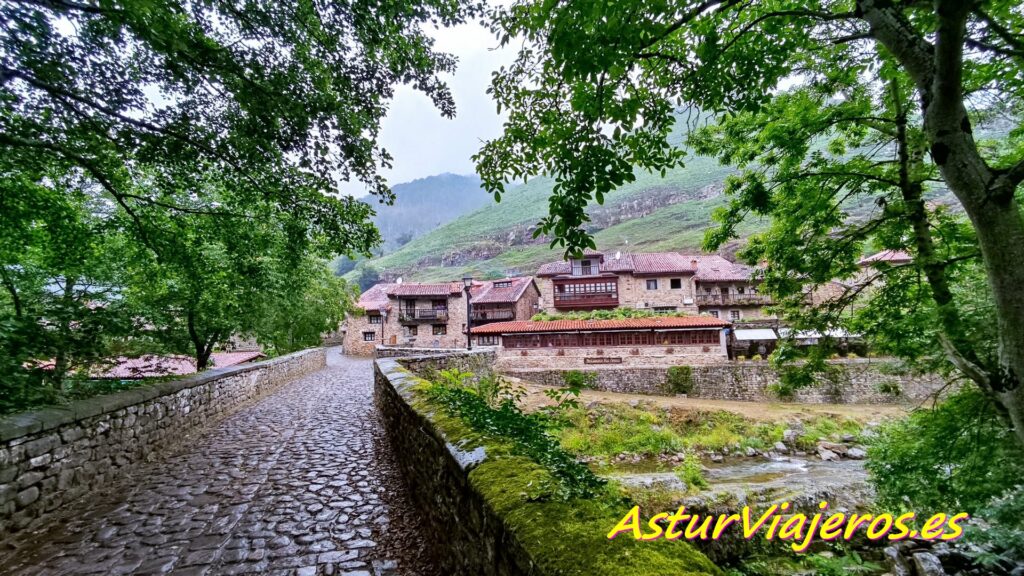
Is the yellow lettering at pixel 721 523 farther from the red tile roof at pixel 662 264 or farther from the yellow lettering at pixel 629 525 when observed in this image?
the red tile roof at pixel 662 264

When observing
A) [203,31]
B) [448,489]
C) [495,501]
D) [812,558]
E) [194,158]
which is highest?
[203,31]

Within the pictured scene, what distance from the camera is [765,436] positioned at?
1622 cm

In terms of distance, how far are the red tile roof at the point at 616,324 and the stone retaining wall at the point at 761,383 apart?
102 inches

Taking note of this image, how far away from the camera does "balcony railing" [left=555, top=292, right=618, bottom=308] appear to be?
112ft

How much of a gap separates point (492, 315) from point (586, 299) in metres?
9.40

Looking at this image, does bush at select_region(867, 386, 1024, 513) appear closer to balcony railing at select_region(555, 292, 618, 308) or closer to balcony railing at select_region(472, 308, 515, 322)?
balcony railing at select_region(555, 292, 618, 308)

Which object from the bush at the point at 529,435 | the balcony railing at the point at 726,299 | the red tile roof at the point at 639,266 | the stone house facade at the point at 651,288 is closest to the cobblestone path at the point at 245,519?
the bush at the point at 529,435

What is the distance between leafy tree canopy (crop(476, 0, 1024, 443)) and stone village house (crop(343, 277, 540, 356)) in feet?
105

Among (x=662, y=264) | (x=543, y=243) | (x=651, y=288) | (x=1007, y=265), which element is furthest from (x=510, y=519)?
(x=543, y=243)

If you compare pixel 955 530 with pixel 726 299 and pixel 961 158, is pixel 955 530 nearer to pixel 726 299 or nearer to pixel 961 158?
pixel 961 158

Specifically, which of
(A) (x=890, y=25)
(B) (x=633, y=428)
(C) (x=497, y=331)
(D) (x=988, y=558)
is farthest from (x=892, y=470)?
(C) (x=497, y=331)

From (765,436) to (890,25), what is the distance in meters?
17.8

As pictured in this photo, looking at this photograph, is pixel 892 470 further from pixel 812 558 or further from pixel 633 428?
pixel 633 428

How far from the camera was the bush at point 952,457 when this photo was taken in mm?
5086
